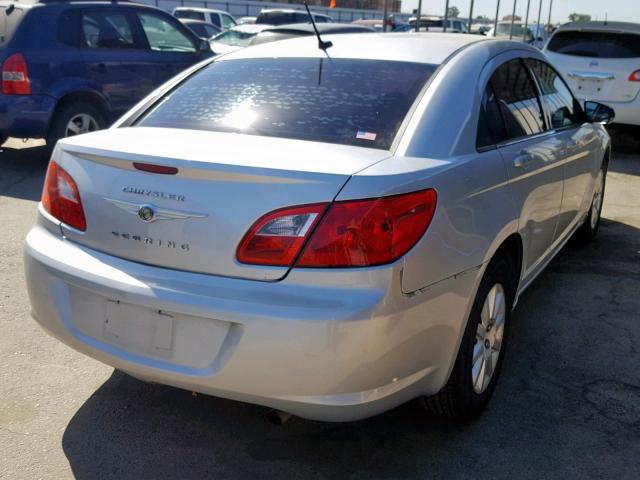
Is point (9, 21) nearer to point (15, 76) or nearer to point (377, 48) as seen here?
point (15, 76)

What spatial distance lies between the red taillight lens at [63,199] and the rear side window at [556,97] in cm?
259

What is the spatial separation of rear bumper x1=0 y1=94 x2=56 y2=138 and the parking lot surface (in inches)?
153

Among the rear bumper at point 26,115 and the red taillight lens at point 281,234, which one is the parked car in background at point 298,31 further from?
the red taillight lens at point 281,234

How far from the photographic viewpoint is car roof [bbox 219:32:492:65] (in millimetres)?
3316

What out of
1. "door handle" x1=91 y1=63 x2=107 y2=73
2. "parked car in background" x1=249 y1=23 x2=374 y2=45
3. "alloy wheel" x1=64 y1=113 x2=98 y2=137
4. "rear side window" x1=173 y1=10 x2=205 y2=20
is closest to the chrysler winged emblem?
"alloy wheel" x1=64 y1=113 x2=98 y2=137

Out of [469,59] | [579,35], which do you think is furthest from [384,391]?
[579,35]

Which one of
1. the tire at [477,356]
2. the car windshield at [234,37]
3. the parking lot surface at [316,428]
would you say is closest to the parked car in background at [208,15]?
the car windshield at [234,37]

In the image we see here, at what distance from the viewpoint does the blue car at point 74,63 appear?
292 inches

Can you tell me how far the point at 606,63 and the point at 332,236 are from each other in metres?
8.52

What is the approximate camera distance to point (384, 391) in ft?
8.18

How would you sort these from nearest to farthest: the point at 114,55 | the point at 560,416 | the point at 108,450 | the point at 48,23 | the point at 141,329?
the point at 141,329, the point at 108,450, the point at 560,416, the point at 48,23, the point at 114,55

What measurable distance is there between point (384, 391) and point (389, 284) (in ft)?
1.28

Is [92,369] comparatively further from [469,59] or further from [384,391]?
[469,59]

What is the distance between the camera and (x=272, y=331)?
91.8 inches
